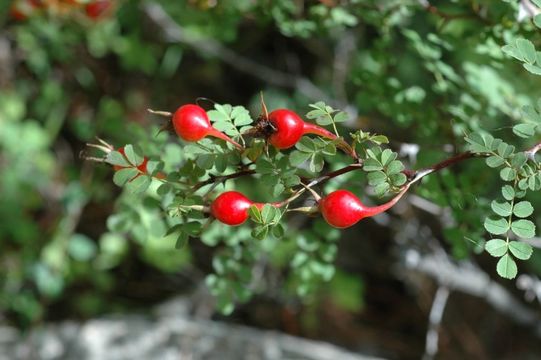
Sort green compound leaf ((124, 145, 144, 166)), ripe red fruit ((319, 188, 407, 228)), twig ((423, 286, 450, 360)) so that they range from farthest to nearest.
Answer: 1. twig ((423, 286, 450, 360))
2. green compound leaf ((124, 145, 144, 166))
3. ripe red fruit ((319, 188, 407, 228))

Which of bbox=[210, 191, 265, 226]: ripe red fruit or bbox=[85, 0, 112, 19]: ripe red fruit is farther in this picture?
bbox=[85, 0, 112, 19]: ripe red fruit

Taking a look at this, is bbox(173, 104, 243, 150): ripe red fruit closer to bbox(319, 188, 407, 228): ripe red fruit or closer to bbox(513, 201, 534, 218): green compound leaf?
bbox(319, 188, 407, 228): ripe red fruit

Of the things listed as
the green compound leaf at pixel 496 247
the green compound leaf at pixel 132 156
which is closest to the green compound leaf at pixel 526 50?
the green compound leaf at pixel 496 247

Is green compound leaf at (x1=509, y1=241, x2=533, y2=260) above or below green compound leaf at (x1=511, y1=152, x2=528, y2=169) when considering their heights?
below

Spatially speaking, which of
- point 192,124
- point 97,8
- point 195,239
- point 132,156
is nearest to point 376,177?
point 192,124

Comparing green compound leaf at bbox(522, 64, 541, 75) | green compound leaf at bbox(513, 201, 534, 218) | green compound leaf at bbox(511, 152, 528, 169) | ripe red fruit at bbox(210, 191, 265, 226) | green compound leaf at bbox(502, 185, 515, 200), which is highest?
green compound leaf at bbox(522, 64, 541, 75)

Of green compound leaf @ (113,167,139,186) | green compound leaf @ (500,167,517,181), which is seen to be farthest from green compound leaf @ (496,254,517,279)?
green compound leaf @ (113,167,139,186)
